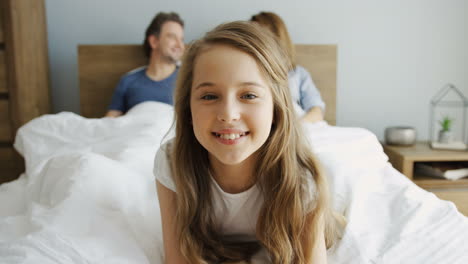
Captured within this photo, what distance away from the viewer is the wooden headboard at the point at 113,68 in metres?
2.38

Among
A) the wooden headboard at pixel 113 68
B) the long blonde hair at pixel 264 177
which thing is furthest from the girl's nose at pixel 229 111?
the wooden headboard at pixel 113 68

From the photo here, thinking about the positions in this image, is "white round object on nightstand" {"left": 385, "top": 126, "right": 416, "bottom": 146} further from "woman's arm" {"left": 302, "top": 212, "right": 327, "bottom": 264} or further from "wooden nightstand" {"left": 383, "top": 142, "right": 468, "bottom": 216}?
"woman's arm" {"left": 302, "top": 212, "right": 327, "bottom": 264}

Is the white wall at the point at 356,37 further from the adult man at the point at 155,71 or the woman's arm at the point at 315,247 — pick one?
the woman's arm at the point at 315,247

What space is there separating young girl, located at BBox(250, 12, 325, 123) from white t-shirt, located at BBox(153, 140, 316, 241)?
1.13 meters

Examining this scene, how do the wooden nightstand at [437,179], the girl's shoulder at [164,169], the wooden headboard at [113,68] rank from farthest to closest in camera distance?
1. the wooden headboard at [113,68]
2. the wooden nightstand at [437,179]
3. the girl's shoulder at [164,169]

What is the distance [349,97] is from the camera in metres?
2.60

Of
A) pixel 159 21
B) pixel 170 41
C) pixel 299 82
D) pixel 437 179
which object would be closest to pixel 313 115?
pixel 299 82

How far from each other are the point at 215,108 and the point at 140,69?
1623 millimetres

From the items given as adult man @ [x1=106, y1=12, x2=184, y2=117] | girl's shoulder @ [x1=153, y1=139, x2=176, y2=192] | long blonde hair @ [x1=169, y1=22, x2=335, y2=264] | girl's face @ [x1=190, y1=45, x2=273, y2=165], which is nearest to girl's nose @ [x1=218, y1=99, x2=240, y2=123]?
girl's face @ [x1=190, y1=45, x2=273, y2=165]

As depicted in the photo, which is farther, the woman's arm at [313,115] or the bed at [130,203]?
the woman's arm at [313,115]

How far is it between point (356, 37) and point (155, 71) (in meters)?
1.27

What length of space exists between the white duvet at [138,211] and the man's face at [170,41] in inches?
33.6

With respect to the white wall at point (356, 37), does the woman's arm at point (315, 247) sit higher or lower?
lower

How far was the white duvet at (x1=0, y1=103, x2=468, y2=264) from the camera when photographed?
849 millimetres
